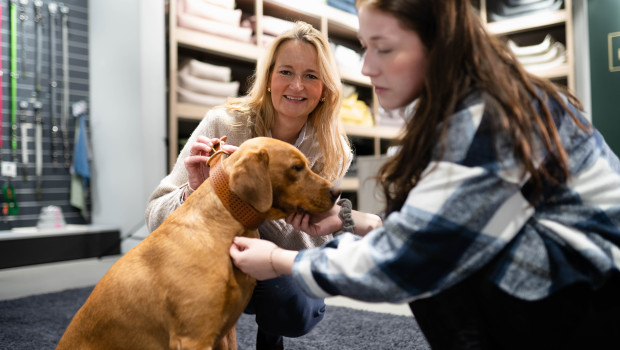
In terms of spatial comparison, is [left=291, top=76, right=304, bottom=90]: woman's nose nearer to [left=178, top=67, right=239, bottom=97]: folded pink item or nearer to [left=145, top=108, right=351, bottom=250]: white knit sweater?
[left=145, top=108, right=351, bottom=250]: white knit sweater

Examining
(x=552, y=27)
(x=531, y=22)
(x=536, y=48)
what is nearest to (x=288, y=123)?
(x=536, y=48)

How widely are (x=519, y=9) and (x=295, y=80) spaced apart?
3.79 m

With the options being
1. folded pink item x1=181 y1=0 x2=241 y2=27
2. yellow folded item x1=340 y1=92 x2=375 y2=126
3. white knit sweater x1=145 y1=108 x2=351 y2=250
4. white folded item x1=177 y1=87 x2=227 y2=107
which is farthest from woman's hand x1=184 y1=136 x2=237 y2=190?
yellow folded item x1=340 y1=92 x2=375 y2=126

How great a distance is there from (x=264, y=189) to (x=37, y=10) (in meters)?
4.17

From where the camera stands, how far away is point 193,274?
1.20m

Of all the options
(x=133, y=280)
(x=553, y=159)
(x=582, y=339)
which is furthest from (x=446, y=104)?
(x=133, y=280)

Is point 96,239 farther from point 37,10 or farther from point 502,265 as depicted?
point 502,265

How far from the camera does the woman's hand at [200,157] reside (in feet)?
4.94

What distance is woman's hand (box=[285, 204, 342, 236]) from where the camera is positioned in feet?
4.60

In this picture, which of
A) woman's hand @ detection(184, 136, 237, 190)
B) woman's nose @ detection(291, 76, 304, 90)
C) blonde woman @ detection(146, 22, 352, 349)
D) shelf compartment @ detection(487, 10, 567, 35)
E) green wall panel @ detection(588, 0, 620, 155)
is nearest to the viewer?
woman's hand @ detection(184, 136, 237, 190)

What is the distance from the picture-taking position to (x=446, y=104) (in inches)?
37.1

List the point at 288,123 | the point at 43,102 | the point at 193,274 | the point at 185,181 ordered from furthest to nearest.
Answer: the point at 43,102 → the point at 288,123 → the point at 185,181 → the point at 193,274

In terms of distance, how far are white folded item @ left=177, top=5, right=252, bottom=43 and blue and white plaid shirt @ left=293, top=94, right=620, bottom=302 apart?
10.4 ft

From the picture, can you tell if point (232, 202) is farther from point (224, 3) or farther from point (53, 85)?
point (53, 85)
